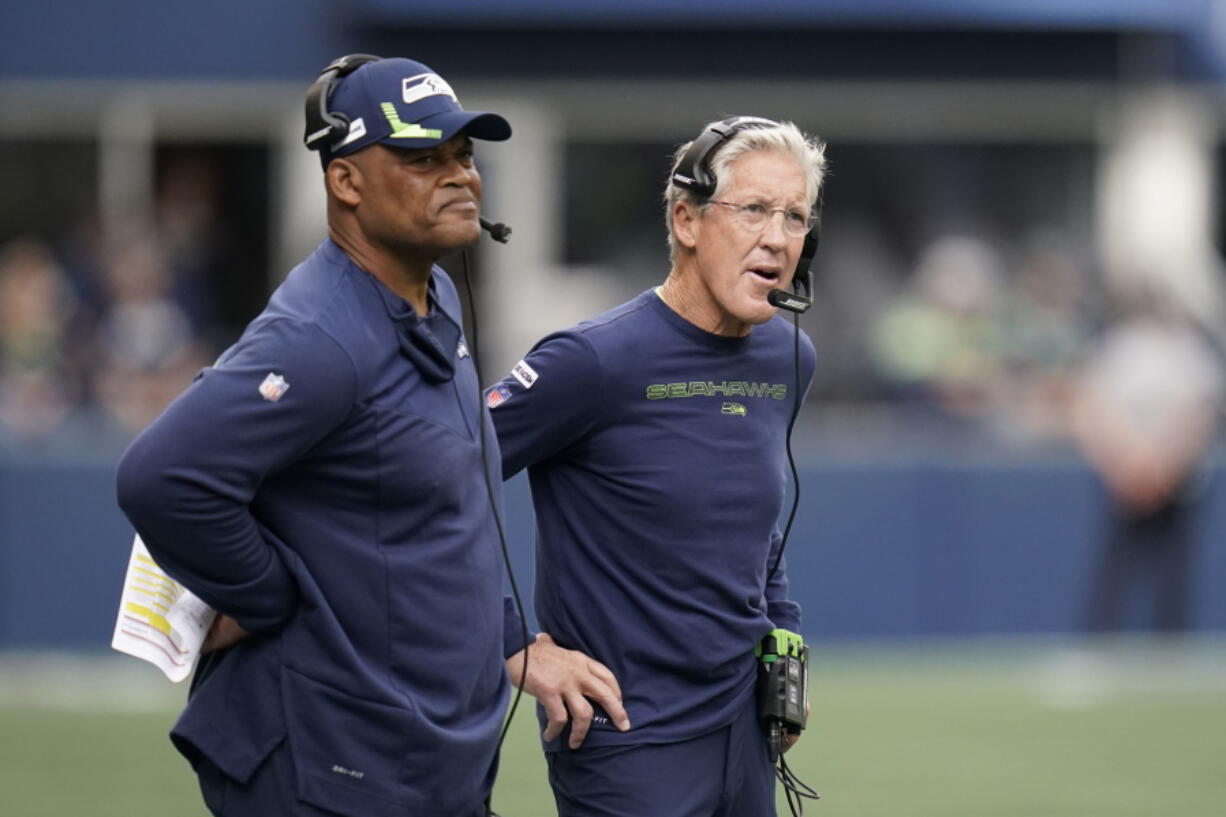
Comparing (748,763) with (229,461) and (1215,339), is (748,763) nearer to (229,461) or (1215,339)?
(229,461)

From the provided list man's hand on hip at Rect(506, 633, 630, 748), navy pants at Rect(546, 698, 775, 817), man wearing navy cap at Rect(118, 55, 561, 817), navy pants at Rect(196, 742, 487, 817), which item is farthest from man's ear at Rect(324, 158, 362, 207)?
navy pants at Rect(546, 698, 775, 817)

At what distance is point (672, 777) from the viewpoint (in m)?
4.37

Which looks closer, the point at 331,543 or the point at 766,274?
the point at 331,543

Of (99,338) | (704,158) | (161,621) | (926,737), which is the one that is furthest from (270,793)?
(99,338)

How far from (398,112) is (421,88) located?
7 centimetres

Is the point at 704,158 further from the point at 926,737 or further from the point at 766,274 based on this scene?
the point at 926,737

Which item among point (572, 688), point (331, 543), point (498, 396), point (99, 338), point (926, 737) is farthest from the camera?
point (99, 338)

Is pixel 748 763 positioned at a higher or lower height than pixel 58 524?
lower

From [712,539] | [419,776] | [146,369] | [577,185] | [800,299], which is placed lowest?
[419,776]

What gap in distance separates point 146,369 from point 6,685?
8.10 feet

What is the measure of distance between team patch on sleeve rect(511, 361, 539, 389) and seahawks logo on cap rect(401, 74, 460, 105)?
0.83 metres

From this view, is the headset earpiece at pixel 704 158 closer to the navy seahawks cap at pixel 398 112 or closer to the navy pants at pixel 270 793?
the navy seahawks cap at pixel 398 112

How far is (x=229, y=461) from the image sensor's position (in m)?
3.52

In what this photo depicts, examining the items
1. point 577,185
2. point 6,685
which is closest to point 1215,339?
point 577,185
